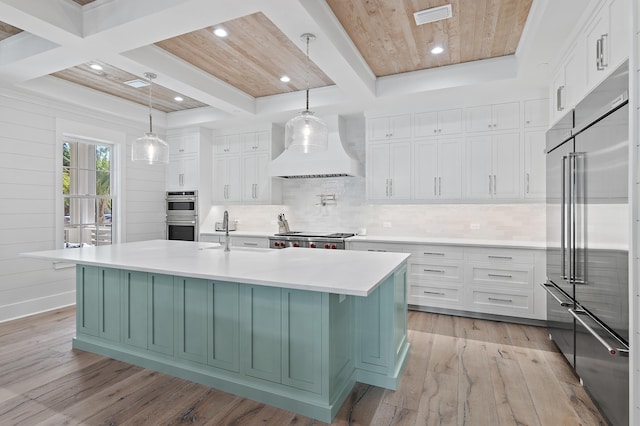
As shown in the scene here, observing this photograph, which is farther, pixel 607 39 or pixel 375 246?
pixel 375 246

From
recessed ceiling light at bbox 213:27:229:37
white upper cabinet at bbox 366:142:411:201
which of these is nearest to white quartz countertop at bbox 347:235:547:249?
white upper cabinet at bbox 366:142:411:201

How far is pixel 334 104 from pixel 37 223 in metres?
3.99

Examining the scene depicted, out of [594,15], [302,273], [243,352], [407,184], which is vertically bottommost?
[243,352]

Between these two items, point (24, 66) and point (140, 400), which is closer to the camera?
point (140, 400)

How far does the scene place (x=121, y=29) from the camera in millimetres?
2709

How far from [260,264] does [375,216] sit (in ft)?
9.68

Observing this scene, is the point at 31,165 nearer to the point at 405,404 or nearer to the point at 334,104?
the point at 334,104

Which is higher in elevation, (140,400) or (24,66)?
(24,66)

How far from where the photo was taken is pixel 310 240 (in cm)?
477

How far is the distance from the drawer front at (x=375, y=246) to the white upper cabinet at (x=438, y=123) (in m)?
1.51

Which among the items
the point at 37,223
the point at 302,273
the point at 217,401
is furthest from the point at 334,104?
the point at 37,223

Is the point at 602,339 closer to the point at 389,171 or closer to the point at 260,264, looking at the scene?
the point at 260,264

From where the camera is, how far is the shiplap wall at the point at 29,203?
4.00m

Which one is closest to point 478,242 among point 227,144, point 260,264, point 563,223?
point 563,223
